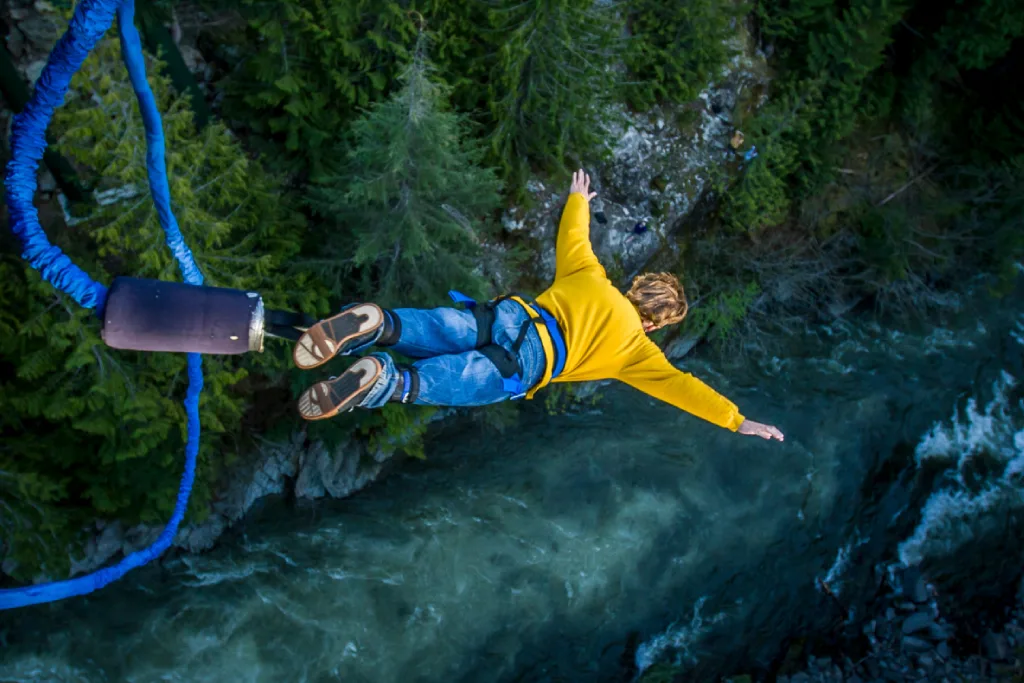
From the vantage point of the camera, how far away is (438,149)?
17.3ft

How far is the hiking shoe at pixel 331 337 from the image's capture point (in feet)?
10.5

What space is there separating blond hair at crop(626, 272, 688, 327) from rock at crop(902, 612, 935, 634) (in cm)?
782

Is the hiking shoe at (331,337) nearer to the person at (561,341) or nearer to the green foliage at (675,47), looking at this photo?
the person at (561,341)

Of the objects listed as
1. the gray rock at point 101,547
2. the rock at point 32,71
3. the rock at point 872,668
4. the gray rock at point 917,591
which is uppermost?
the rock at point 32,71

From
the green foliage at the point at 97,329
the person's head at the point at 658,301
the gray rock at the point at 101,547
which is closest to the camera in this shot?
the person's head at the point at 658,301

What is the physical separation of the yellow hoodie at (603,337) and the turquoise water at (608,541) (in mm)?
4466

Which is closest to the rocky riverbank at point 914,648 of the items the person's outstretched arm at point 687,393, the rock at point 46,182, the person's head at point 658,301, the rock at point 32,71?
the person's outstretched arm at point 687,393

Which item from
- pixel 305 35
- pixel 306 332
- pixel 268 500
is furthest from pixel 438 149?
pixel 268 500

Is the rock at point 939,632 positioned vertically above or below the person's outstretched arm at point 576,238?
below

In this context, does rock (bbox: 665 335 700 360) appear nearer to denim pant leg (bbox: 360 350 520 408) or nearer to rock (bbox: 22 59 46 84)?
denim pant leg (bbox: 360 350 520 408)

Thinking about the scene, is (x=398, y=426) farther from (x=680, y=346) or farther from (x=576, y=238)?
(x=680, y=346)

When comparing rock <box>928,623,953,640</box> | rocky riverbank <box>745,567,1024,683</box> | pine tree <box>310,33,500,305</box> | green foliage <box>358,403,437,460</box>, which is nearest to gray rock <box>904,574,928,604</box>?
rocky riverbank <box>745,567,1024,683</box>

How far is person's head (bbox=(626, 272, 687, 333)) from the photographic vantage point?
4.11 meters

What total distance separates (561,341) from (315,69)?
12.7 feet
